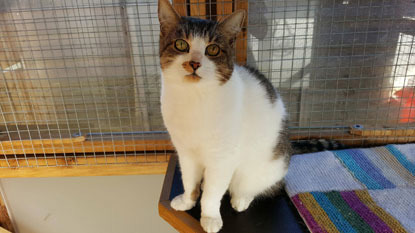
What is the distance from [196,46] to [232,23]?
0.15 metres

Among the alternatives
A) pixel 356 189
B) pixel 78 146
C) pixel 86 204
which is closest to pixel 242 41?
pixel 356 189

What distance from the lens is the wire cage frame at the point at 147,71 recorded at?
4.26 ft

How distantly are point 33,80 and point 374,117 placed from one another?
1876 mm

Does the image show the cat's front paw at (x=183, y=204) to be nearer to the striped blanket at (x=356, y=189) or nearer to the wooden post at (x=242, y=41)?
the striped blanket at (x=356, y=189)

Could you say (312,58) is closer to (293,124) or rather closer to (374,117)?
(293,124)

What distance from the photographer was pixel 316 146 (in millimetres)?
1431

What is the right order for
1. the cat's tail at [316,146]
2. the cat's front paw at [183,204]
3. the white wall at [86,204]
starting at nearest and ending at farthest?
Answer: the cat's front paw at [183,204], the cat's tail at [316,146], the white wall at [86,204]

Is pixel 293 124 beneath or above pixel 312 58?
beneath

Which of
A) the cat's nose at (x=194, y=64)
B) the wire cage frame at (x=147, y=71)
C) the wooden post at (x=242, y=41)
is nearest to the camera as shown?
the cat's nose at (x=194, y=64)

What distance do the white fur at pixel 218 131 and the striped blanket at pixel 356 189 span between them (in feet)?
0.64

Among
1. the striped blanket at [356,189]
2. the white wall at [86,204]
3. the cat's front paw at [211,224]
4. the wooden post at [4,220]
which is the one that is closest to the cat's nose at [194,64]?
the cat's front paw at [211,224]

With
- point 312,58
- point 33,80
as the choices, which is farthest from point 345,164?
point 33,80

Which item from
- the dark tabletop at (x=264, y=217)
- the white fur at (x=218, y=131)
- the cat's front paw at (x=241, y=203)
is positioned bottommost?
the dark tabletop at (x=264, y=217)

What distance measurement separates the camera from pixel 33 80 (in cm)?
147
